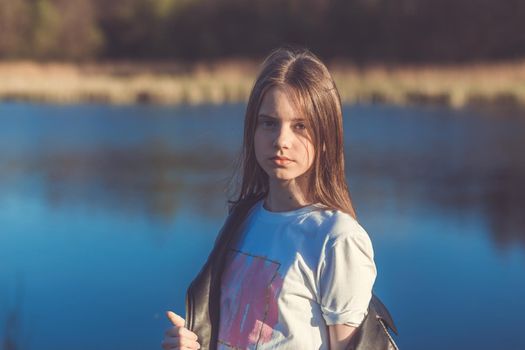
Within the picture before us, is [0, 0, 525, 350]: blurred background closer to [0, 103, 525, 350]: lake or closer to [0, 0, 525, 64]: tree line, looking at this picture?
[0, 103, 525, 350]: lake

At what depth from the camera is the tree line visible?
70.2 ft

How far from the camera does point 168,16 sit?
27.8 meters

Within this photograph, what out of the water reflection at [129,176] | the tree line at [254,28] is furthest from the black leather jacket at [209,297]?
the tree line at [254,28]

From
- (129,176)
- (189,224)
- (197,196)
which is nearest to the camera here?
(189,224)

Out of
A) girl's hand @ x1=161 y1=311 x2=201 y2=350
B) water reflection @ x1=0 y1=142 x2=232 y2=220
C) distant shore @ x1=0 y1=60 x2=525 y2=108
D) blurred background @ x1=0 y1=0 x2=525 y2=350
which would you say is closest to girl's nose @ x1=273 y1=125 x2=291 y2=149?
girl's hand @ x1=161 y1=311 x2=201 y2=350

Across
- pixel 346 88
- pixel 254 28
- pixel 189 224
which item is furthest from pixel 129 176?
pixel 254 28

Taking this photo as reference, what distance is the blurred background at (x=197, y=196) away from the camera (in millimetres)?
3428

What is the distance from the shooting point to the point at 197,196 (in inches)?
231

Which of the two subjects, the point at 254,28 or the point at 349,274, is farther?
the point at 254,28

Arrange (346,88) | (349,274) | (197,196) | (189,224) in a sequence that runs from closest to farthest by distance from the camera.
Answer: (349,274) < (189,224) < (197,196) < (346,88)

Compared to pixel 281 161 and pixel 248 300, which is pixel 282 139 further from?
pixel 248 300

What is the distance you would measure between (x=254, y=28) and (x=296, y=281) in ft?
83.2

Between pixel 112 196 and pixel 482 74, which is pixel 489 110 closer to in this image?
pixel 482 74

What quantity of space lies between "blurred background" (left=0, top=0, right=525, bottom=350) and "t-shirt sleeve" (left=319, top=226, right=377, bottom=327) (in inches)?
47.4
